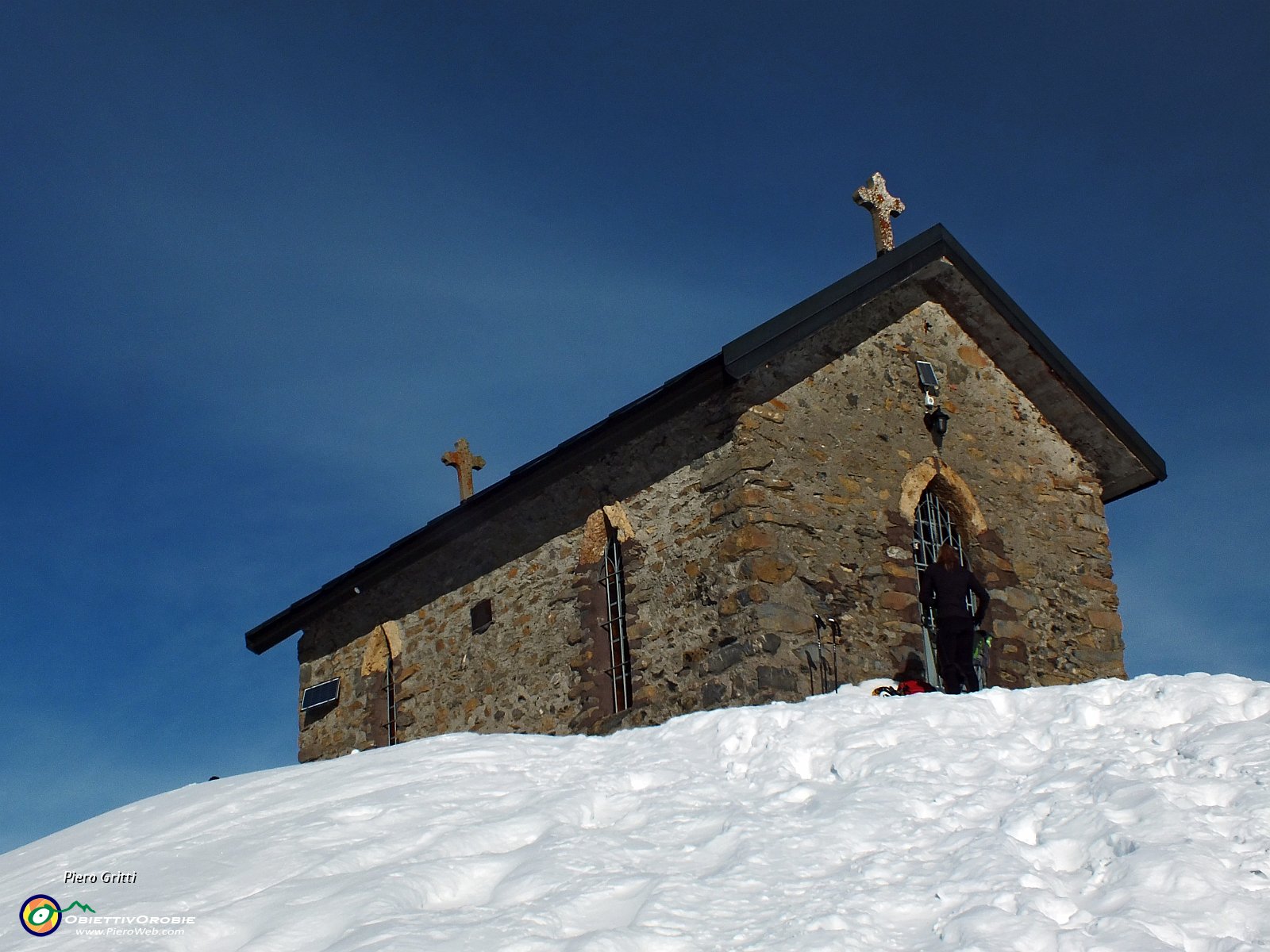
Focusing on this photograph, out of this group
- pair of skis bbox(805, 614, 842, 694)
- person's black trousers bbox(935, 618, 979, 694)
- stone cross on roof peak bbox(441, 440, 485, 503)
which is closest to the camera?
person's black trousers bbox(935, 618, 979, 694)

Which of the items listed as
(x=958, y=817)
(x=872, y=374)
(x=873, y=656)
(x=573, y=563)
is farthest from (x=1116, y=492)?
(x=958, y=817)

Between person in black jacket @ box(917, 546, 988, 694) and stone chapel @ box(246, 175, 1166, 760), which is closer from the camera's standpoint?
person in black jacket @ box(917, 546, 988, 694)

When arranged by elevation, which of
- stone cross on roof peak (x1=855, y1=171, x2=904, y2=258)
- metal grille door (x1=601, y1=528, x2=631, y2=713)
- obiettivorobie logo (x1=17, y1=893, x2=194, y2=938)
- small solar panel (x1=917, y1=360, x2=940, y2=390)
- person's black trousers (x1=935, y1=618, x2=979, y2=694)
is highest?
stone cross on roof peak (x1=855, y1=171, x2=904, y2=258)

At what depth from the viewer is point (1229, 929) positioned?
4.85 m

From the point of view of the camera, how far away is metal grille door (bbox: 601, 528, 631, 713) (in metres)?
11.6

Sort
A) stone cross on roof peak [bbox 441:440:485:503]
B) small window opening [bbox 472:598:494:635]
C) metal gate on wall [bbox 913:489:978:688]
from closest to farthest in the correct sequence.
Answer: metal gate on wall [bbox 913:489:978:688]
small window opening [bbox 472:598:494:635]
stone cross on roof peak [bbox 441:440:485:503]

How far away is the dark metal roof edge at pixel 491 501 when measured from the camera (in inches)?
445

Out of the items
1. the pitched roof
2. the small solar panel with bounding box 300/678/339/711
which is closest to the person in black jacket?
the pitched roof

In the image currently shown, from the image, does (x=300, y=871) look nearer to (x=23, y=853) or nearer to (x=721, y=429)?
(x=23, y=853)

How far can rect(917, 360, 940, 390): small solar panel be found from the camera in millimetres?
12453

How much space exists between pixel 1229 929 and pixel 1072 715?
8.04ft

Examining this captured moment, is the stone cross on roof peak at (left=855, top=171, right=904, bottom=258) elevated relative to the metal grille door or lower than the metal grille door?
elevated

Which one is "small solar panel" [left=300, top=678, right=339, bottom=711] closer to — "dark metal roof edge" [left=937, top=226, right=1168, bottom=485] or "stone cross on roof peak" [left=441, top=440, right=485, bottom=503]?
"stone cross on roof peak" [left=441, top=440, right=485, bottom=503]

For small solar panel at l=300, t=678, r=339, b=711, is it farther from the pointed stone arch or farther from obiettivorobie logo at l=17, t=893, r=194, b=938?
obiettivorobie logo at l=17, t=893, r=194, b=938
